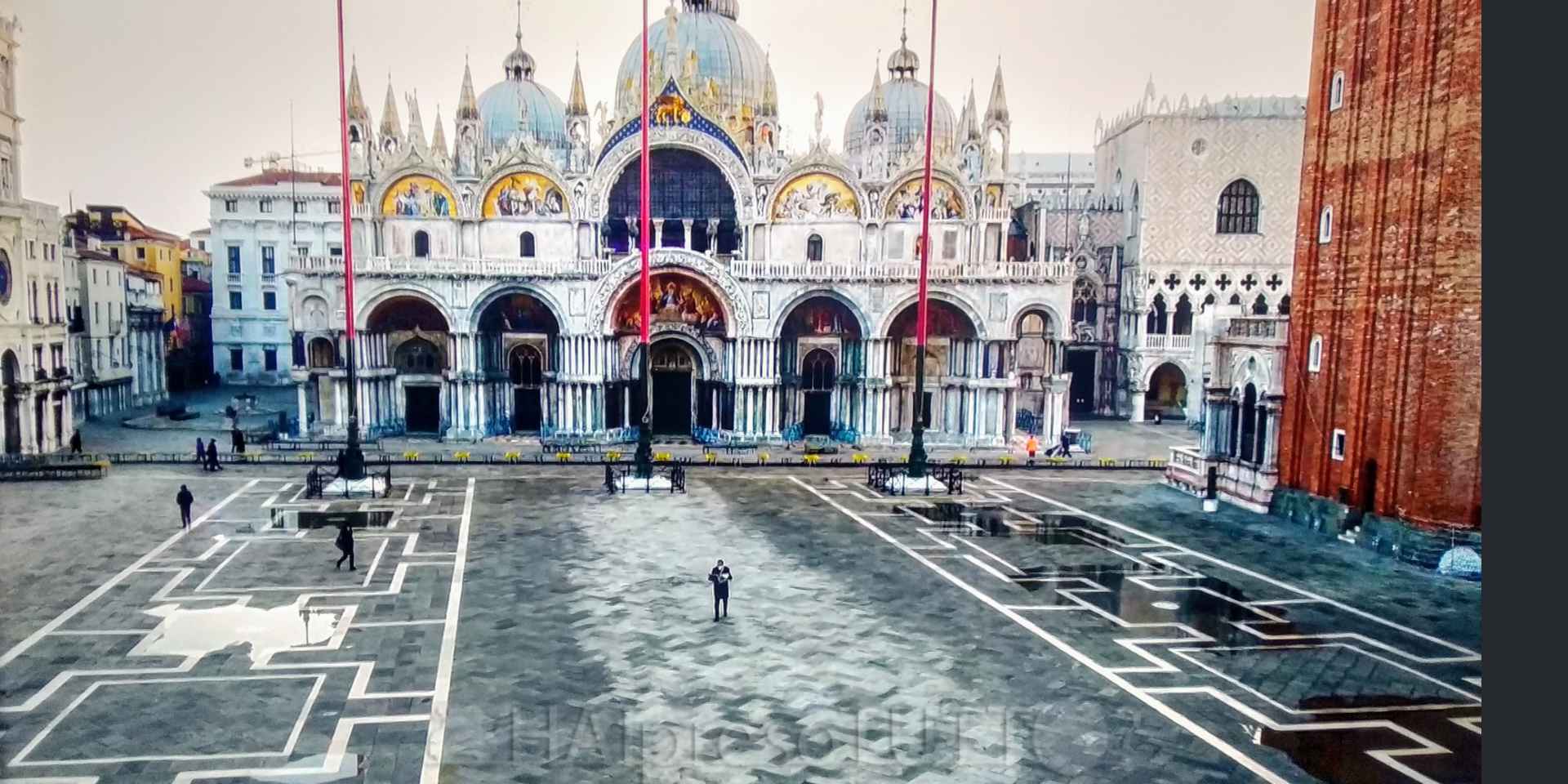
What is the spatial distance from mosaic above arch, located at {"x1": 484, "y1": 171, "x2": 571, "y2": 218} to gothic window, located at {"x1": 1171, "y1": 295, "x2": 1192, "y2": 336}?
112ft

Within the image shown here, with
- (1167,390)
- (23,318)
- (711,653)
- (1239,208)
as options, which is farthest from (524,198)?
(1167,390)

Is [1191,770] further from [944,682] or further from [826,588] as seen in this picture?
[826,588]

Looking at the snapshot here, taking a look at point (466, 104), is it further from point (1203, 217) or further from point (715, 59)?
point (1203, 217)

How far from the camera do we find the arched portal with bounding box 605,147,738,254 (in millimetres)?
47719

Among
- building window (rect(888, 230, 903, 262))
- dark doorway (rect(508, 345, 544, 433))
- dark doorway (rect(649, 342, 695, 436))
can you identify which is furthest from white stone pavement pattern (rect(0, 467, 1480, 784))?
building window (rect(888, 230, 903, 262))

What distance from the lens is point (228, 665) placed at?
16875mm

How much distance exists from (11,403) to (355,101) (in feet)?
68.6

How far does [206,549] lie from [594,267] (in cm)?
2292

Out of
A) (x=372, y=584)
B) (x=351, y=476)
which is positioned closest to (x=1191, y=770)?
(x=372, y=584)

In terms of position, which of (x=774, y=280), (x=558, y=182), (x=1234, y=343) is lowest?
(x=1234, y=343)

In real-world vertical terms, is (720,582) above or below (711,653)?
above

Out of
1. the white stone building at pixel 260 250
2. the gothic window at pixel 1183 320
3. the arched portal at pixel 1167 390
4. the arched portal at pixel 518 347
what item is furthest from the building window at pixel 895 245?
the white stone building at pixel 260 250

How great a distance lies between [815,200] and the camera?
47.5 meters

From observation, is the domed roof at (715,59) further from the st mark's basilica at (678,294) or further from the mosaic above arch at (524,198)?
the mosaic above arch at (524,198)
